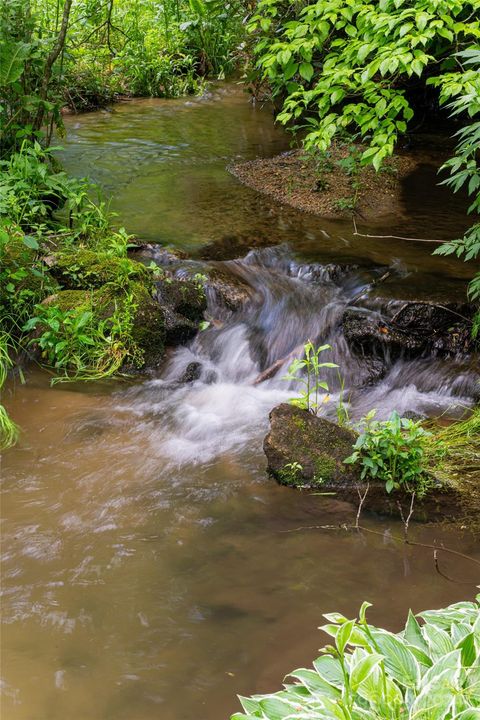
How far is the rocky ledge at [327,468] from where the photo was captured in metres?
3.97

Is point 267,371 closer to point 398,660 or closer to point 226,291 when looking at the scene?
point 226,291

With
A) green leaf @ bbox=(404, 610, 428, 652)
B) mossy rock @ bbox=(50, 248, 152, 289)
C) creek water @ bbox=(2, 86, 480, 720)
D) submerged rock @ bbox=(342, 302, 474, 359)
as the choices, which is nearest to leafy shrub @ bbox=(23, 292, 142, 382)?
creek water @ bbox=(2, 86, 480, 720)

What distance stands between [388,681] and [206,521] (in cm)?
245

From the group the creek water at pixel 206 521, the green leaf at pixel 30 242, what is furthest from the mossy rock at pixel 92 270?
the creek water at pixel 206 521

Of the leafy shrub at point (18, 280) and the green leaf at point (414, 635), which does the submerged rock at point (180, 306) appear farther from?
the green leaf at point (414, 635)

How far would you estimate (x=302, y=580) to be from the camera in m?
3.37

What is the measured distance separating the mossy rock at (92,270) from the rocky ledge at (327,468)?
7.30 feet

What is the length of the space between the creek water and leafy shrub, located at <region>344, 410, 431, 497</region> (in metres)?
0.29

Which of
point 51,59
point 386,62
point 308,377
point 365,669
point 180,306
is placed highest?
point 51,59

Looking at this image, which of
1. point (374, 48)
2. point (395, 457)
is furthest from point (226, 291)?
point (395, 457)

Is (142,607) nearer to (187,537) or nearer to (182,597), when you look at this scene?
(182,597)

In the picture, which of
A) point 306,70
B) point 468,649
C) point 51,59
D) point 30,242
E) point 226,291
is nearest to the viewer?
point 468,649

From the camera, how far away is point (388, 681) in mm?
1489

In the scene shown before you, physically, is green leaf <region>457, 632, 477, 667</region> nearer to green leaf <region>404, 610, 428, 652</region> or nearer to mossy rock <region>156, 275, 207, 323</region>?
green leaf <region>404, 610, 428, 652</region>
